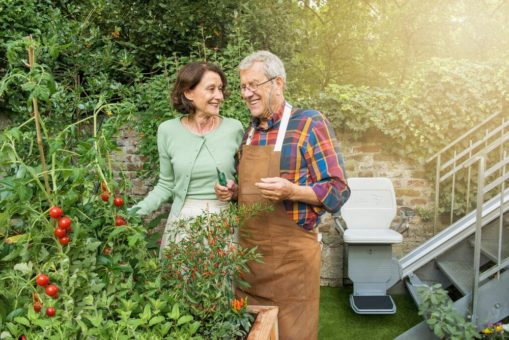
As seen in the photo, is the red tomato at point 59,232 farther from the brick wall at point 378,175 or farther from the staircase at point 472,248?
the brick wall at point 378,175

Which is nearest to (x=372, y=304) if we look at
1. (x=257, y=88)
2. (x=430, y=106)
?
(x=430, y=106)

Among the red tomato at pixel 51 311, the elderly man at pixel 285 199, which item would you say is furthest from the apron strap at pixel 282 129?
Result: the red tomato at pixel 51 311

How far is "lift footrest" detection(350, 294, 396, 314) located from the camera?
3.76 metres

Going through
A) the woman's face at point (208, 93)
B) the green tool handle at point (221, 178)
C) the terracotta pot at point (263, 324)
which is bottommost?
the terracotta pot at point (263, 324)

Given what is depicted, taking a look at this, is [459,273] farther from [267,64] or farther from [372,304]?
[267,64]

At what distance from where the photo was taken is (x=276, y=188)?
171 centimetres

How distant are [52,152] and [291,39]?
175 inches

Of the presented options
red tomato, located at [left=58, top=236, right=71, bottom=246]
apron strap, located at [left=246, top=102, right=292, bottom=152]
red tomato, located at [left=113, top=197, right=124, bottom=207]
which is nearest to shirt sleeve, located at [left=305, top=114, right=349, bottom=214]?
apron strap, located at [left=246, top=102, right=292, bottom=152]

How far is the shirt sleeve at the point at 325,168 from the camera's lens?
1820 millimetres

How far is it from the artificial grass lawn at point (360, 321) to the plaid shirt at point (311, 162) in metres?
2.12

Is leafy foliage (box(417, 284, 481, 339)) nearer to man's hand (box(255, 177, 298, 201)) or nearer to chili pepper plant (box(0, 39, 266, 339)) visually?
man's hand (box(255, 177, 298, 201))

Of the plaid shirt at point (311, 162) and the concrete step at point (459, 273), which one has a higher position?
the plaid shirt at point (311, 162)

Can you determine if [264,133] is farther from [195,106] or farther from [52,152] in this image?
[52,152]

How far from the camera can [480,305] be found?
3084mm
